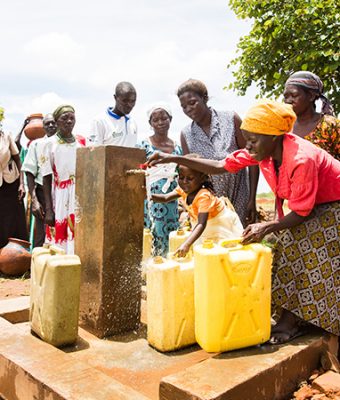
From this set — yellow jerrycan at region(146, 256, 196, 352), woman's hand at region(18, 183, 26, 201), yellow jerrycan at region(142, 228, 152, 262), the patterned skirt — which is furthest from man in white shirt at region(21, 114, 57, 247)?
the patterned skirt

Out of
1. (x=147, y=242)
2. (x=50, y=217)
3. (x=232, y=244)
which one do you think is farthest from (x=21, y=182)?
(x=232, y=244)

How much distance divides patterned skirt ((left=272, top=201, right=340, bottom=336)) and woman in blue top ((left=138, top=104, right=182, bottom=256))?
1.87 meters

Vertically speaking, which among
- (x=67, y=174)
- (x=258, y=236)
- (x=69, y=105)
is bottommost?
(x=258, y=236)

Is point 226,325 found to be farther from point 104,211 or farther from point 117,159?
point 117,159

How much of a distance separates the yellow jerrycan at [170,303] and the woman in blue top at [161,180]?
5.38 ft

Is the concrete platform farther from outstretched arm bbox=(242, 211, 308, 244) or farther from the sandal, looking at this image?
outstretched arm bbox=(242, 211, 308, 244)

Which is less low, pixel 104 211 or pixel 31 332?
pixel 104 211

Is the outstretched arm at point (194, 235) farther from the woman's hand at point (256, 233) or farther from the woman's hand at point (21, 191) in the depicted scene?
the woman's hand at point (21, 191)

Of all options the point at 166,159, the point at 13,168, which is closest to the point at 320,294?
the point at 166,159

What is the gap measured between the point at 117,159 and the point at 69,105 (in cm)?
208

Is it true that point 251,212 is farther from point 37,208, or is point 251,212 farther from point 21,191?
point 21,191

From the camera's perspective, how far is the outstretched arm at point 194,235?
3.18 m

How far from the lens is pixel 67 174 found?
495 centimetres

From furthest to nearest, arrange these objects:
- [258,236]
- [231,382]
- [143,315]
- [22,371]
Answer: [143,315]
[258,236]
[22,371]
[231,382]
